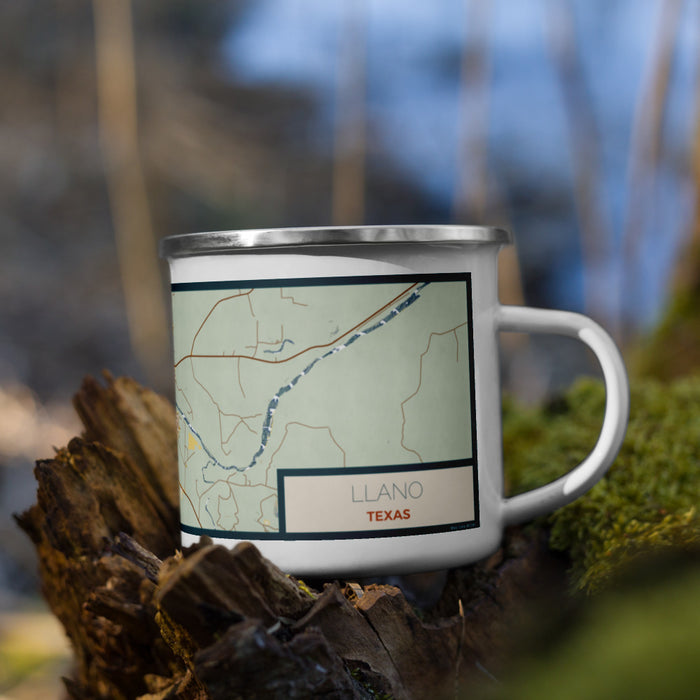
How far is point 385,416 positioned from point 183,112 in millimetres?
4660

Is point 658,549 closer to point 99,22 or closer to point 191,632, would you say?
point 191,632

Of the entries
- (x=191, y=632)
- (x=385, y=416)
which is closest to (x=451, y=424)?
(x=385, y=416)

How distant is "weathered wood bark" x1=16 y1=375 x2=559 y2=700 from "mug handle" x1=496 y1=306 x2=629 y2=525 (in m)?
0.08

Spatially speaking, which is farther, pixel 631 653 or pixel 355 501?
pixel 355 501

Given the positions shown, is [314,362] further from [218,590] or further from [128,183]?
[128,183]

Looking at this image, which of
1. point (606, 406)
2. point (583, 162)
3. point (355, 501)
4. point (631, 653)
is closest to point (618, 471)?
point (606, 406)

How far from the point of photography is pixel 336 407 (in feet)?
2.52

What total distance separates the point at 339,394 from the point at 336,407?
0.04 ft

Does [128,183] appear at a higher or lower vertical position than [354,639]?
higher

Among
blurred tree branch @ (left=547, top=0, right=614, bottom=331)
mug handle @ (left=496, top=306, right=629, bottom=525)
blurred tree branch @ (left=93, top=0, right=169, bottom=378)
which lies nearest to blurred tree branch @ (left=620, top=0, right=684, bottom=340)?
blurred tree branch @ (left=547, top=0, right=614, bottom=331)

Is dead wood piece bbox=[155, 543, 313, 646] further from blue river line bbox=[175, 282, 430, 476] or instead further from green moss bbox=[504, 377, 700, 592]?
green moss bbox=[504, 377, 700, 592]

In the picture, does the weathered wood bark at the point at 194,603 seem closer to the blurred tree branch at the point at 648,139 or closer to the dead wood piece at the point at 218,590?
the dead wood piece at the point at 218,590

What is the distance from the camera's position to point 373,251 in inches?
30.3

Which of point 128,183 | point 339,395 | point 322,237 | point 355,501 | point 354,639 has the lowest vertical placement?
point 354,639
